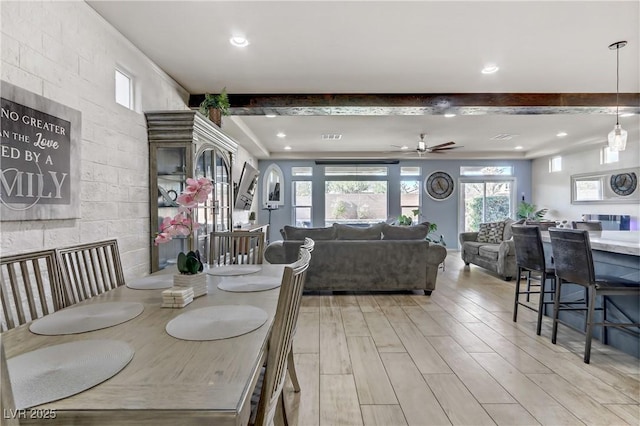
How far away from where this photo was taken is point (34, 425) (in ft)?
2.24

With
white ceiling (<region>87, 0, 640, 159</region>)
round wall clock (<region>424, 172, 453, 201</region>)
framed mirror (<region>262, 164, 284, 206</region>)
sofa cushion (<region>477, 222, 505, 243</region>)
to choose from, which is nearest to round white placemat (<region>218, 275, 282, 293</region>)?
white ceiling (<region>87, 0, 640, 159</region>)

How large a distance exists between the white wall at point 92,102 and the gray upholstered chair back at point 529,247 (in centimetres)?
347

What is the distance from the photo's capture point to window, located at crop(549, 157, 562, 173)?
7.94 metres

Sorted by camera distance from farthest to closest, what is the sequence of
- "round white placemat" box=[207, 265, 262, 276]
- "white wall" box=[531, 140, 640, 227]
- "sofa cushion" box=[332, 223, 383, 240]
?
"white wall" box=[531, 140, 640, 227] → "sofa cushion" box=[332, 223, 383, 240] → "round white placemat" box=[207, 265, 262, 276]

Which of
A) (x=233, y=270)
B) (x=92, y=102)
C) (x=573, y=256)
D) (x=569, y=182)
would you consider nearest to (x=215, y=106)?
(x=92, y=102)

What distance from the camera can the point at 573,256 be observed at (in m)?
2.43

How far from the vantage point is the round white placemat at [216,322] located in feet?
3.51

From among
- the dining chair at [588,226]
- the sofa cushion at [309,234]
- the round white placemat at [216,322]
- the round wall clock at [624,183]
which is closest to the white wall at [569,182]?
the round wall clock at [624,183]

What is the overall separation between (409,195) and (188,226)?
8029 millimetres

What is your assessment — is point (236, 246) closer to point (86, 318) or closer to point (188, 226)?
point (188, 226)

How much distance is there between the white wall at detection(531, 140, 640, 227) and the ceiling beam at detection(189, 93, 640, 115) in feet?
9.42

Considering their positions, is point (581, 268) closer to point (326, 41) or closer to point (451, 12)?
point (451, 12)
